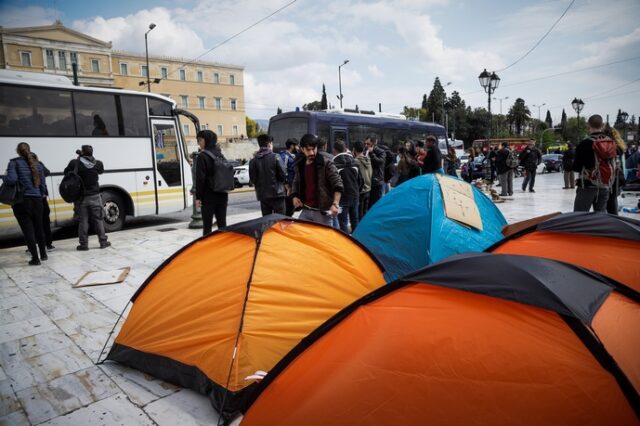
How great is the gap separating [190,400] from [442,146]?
20302 millimetres

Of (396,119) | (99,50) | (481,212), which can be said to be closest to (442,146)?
(396,119)

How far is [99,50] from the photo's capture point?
158ft

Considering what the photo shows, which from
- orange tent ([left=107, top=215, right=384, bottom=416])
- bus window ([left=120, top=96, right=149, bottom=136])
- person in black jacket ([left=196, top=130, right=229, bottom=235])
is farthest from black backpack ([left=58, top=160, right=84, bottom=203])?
orange tent ([left=107, top=215, right=384, bottom=416])

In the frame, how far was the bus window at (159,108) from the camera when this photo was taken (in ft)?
32.9

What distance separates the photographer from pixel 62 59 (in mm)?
43344

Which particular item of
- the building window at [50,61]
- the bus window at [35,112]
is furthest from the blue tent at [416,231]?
the building window at [50,61]

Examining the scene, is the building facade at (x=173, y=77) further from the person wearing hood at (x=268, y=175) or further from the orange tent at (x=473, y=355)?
the orange tent at (x=473, y=355)

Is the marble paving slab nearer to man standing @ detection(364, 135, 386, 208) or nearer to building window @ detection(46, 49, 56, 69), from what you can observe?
man standing @ detection(364, 135, 386, 208)

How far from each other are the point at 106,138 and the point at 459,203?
845cm

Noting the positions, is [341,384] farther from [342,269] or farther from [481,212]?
[481,212]

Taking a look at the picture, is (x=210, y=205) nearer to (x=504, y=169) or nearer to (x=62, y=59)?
(x=504, y=169)

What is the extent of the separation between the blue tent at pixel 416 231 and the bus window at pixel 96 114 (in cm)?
740

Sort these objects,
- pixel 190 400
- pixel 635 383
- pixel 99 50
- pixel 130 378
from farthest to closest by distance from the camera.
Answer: pixel 99 50 < pixel 130 378 < pixel 190 400 < pixel 635 383

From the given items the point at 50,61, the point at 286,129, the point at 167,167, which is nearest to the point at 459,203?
the point at 167,167
